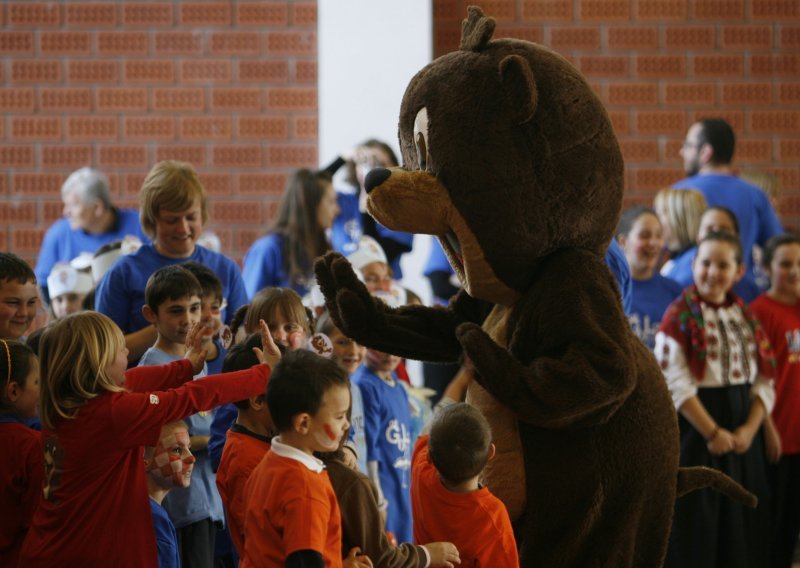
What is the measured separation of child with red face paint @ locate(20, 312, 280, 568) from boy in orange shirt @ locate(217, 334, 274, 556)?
0.11 meters

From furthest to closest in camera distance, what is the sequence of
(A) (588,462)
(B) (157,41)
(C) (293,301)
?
1. (B) (157,41)
2. (C) (293,301)
3. (A) (588,462)

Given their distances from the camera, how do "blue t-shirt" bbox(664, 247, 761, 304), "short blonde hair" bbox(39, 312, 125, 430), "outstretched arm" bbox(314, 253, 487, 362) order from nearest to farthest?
"short blonde hair" bbox(39, 312, 125, 430) < "outstretched arm" bbox(314, 253, 487, 362) < "blue t-shirt" bbox(664, 247, 761, 304)

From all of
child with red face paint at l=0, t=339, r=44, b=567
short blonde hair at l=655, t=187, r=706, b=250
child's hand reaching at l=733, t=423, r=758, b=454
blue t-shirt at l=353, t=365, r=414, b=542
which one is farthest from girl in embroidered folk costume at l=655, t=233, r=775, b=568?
child with red face paint at l=0, t=339, r=44, b=567

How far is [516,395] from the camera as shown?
91.0 inches

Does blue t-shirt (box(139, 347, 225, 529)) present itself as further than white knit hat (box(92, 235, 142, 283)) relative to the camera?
No

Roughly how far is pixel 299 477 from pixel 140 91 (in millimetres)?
4334

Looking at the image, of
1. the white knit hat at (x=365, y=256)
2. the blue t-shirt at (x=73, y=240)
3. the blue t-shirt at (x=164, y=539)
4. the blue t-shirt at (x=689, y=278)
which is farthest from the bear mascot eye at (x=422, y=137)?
the blue t-shirt at (x=73, y=240)

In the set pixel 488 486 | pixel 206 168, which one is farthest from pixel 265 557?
pixel 206 168

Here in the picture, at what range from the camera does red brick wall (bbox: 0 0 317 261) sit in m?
6.09

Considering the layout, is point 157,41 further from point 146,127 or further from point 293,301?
point 293,301

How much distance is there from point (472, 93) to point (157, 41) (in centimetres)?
398

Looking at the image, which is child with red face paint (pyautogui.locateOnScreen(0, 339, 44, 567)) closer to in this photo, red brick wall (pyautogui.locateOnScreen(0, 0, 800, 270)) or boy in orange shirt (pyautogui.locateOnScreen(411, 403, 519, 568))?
boy in orange shirt (pyautogui.locateOnScreen(411, 403, 519, 568))

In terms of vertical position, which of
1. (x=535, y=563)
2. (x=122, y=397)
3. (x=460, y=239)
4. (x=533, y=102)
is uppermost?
(x=533, y=102)

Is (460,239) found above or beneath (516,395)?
above
